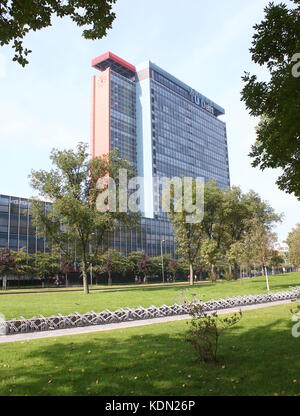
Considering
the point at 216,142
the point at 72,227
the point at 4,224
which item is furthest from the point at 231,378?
the point at 216,142

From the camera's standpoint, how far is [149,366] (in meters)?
7.77

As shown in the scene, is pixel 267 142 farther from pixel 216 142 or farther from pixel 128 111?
pixel 216 142

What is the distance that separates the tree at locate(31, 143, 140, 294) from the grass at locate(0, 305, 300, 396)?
23644mm

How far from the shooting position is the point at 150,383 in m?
6.49

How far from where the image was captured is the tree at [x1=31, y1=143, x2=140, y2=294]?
35031 millimetres

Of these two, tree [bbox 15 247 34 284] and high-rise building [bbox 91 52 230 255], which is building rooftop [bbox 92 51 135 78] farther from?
tree [bbox 15 247 34 284]

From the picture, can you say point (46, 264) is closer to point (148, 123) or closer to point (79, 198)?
point (79, 198)

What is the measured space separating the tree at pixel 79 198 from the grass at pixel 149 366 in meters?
23.6

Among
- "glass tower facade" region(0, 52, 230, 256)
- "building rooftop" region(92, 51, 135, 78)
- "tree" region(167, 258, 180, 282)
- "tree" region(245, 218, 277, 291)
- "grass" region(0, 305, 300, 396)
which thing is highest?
"building rooftop" region(92, 51, 135, 78)

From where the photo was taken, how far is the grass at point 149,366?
6207mm

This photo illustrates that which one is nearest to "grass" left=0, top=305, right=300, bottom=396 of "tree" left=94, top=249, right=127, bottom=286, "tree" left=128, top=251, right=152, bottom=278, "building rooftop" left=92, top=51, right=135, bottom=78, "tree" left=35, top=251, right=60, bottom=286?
"tree" left=35, top=251, right=60, bottom=286

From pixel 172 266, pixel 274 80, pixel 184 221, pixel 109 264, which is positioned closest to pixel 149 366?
pixel 274 80

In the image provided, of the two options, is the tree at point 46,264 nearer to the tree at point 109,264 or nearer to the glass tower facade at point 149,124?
the tree at point 109,264
